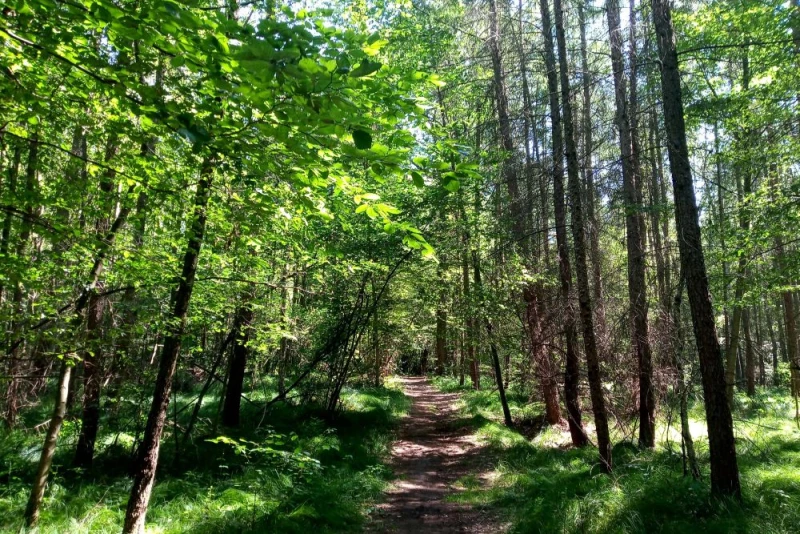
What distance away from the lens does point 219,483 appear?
25.1 feet

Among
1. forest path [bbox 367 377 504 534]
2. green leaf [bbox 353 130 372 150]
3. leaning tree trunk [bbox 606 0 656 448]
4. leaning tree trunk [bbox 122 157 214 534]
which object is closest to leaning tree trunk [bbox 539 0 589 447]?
leaning tree trunk [bbox 606 0 656 448]

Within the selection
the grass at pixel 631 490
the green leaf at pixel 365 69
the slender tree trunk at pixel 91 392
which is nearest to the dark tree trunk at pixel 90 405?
the slender tree trunk at pixel 91 392

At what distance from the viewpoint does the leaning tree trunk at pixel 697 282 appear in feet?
18.0

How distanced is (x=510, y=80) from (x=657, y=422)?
13006 mm

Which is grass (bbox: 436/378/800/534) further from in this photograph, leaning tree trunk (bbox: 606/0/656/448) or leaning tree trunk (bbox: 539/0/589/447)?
leaning tree trunk (bbox: 539/0/589/447)

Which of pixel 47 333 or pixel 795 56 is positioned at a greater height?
pixel 795 56

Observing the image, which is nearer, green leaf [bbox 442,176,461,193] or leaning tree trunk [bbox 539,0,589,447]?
green leaf [bbox 442,176,461,193]

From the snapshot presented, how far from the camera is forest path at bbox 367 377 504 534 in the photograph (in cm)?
655

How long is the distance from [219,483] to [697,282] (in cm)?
792

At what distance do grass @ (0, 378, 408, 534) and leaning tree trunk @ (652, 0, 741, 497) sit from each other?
4.85 meters

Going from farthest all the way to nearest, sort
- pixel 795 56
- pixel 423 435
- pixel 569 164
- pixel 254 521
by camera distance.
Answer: pixel 423 435 → pixel 569 164 → pixel 795 56 → pixel 254 521

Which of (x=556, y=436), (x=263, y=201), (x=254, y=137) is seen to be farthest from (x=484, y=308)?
(x=254, y=137)

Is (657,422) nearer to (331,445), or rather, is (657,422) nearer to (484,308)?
(484,308)

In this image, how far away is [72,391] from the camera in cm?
891
